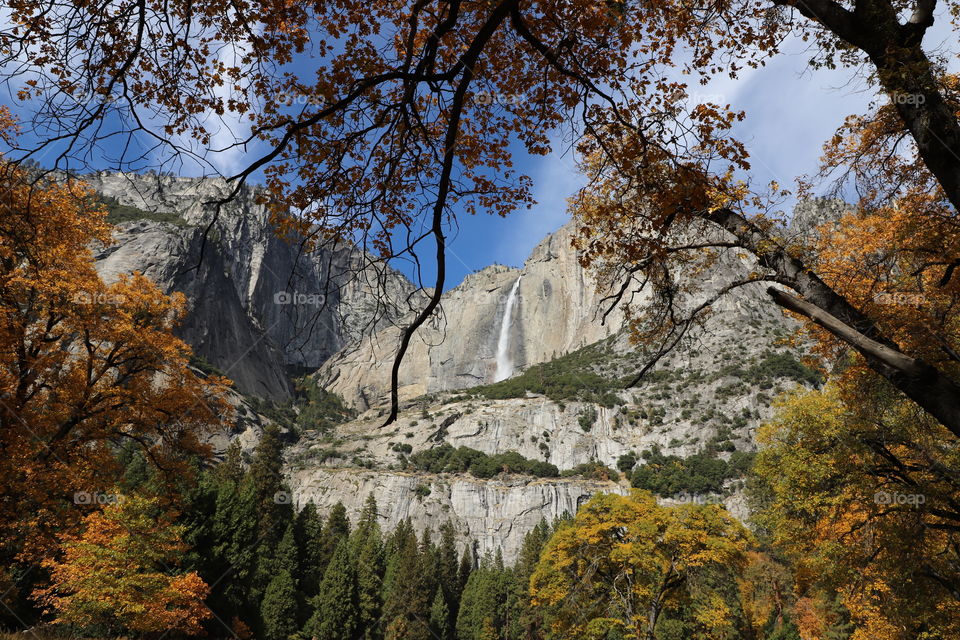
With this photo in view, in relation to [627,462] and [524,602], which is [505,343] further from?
[524,602]

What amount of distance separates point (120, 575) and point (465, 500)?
2150 inches

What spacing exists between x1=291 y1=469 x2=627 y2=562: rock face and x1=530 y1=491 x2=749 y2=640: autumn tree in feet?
150

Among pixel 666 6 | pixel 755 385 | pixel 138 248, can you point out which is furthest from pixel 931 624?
pixel 138 248

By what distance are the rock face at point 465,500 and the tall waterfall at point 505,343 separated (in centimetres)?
4999

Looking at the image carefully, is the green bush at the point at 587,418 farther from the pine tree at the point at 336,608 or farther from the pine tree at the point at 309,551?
the pine tree at the point at 336,608

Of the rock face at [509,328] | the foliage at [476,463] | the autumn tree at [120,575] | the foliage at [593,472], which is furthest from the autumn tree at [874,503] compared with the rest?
the rock face at [509,328]

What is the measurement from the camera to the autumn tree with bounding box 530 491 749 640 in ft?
52.0

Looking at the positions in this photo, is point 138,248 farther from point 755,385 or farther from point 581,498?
point 755,385

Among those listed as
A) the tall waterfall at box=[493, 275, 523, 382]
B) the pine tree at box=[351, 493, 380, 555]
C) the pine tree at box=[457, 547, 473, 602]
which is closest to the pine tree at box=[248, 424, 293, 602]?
the pine tree at box=[351, 493, 380, 555]

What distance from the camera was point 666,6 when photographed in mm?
4781

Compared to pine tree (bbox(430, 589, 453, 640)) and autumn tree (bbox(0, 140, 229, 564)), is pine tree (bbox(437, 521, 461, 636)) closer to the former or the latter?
pine tree (bbox(430, 589, 453, 640))

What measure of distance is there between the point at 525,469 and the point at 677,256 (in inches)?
2725

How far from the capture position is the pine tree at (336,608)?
31141 mm

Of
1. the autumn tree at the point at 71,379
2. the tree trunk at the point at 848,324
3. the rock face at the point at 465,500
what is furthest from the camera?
the rock face at the point at 465,500
